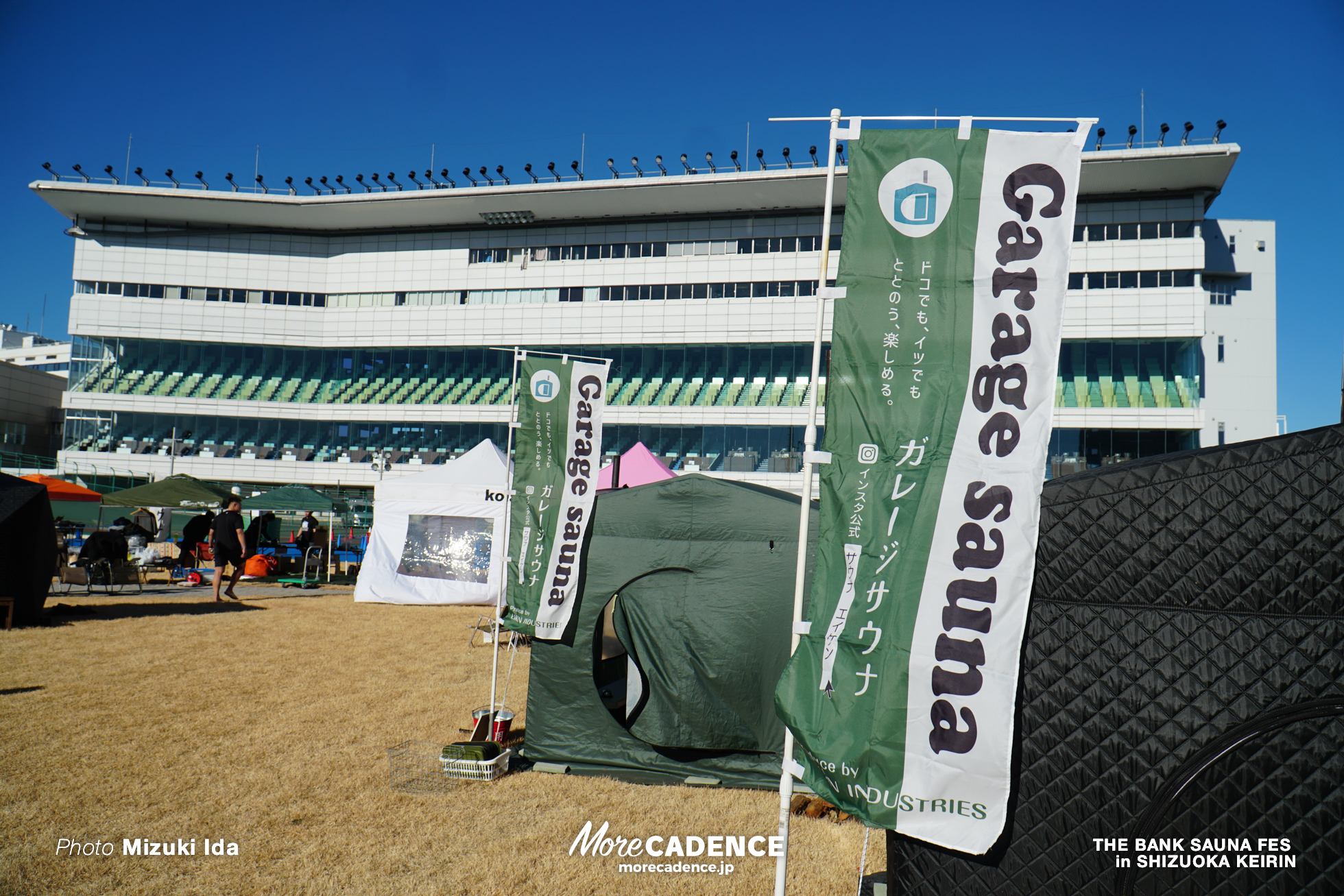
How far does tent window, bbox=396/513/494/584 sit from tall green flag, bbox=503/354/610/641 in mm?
10256

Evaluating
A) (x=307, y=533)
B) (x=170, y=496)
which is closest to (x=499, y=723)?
(x=307, y=533)

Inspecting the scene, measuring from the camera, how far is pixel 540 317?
3319cm

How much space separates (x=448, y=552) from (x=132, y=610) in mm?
5618

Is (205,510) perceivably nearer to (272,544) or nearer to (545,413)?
(272,544)

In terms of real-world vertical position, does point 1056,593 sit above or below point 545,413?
below

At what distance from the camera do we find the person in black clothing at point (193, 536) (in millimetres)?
20750

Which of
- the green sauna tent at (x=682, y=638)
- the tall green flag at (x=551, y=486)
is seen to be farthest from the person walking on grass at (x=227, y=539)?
the green sauna tent at (x=682, y=638)

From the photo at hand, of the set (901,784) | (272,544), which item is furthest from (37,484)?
(901,784)

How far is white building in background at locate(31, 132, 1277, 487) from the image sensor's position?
27.5m

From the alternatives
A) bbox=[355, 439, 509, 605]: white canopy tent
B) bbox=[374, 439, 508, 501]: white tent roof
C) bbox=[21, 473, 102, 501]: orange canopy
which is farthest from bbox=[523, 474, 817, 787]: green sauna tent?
bbox=[21, 473, 102, 501]: orange canopy

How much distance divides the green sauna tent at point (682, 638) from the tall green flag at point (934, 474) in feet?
8.97

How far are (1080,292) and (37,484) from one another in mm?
29943

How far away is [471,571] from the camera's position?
54.0 ft

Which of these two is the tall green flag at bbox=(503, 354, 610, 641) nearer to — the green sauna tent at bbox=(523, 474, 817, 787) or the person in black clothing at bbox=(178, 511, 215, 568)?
the green sauna tent at bbox=(523, 474, 817, 787)
